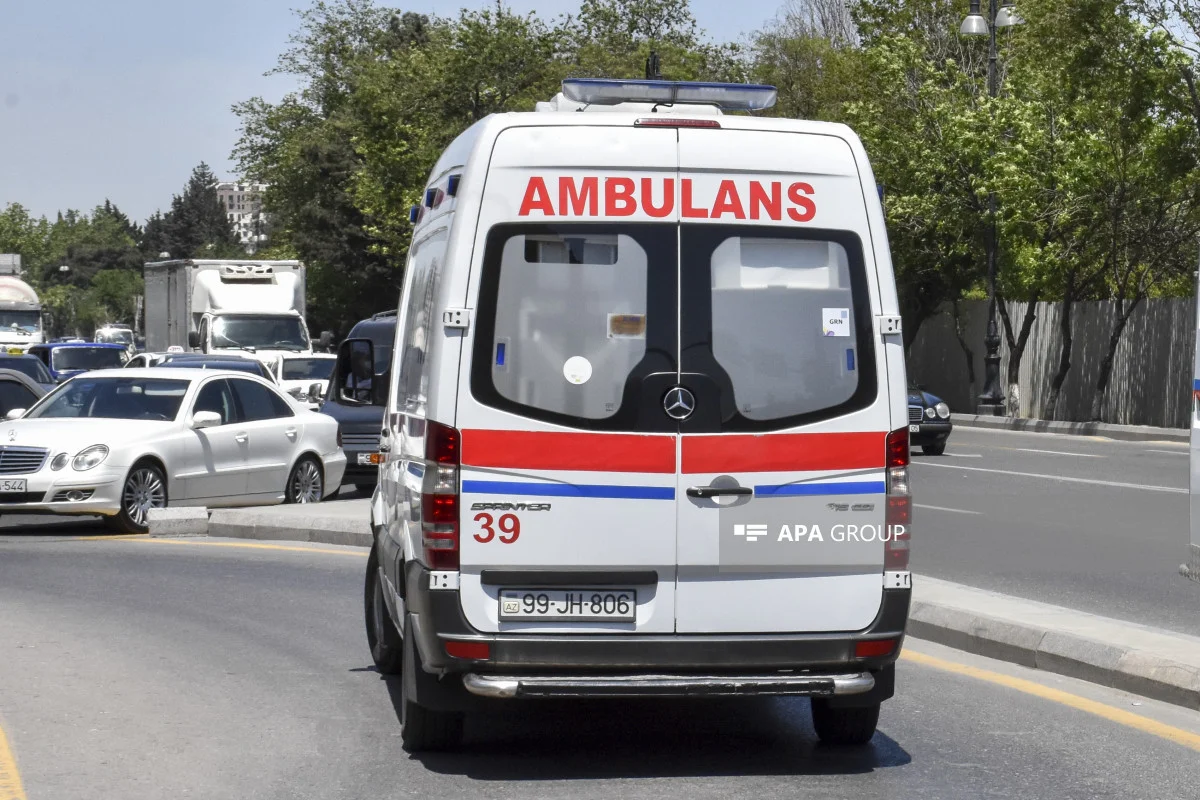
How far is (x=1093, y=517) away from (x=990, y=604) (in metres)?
7.27

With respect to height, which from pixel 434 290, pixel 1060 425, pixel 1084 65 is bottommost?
pixel 1060 425

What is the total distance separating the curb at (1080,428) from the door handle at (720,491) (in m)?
26.9

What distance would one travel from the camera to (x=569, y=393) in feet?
20.9

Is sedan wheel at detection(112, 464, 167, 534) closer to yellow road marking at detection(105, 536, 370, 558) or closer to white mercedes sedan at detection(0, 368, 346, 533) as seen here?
white mercedes sedan at detection(0, 368, 346, 533)

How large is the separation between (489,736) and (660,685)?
1.18 m

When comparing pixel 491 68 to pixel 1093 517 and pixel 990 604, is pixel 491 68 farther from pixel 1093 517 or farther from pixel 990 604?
pixel 990 604

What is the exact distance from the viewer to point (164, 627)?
1043cm

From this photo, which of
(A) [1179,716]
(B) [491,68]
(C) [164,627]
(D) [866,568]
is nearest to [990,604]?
(A) [1179,716]

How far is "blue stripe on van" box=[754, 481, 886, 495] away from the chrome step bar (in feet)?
2.21

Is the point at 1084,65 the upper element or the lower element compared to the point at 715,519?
upper

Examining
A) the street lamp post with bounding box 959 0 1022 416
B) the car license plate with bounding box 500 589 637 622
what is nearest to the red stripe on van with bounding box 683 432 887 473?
the car license plate with bounding box 500 589 637 622

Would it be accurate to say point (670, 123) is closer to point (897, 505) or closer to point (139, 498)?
point (897, 505)

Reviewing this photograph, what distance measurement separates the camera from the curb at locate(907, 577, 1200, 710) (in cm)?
815

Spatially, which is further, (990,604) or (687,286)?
(990,604)
